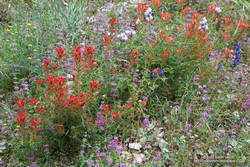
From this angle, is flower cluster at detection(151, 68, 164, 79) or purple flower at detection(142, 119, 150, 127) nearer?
purple flower at detection(142, 119, 150, 127)

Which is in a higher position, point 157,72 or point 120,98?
point 157,72

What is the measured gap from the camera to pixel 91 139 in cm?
224

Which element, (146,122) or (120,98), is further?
(120,98)

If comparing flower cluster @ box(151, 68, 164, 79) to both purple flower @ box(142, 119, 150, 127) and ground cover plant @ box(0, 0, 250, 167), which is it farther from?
purple flower @ box(142, 119, 150, 127)

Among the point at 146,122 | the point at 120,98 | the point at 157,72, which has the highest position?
the point at 157,72

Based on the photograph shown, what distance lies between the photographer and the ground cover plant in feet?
6.64

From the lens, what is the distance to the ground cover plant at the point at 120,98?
2.02 metres

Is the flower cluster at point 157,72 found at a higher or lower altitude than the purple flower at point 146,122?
higher

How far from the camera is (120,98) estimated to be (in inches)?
107

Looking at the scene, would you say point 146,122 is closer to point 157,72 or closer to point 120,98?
point 120,98

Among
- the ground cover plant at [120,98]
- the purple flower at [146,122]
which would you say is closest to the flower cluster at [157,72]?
the ground cover plant at [120,98]

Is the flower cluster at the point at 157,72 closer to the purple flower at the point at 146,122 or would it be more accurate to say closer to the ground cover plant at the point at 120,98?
the ground cover plant at the point at 120,98

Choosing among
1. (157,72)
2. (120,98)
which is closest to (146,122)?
(120,98)

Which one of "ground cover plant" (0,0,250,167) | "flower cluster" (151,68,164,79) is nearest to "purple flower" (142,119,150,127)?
"ground cover plant" (0,0,250,167)
